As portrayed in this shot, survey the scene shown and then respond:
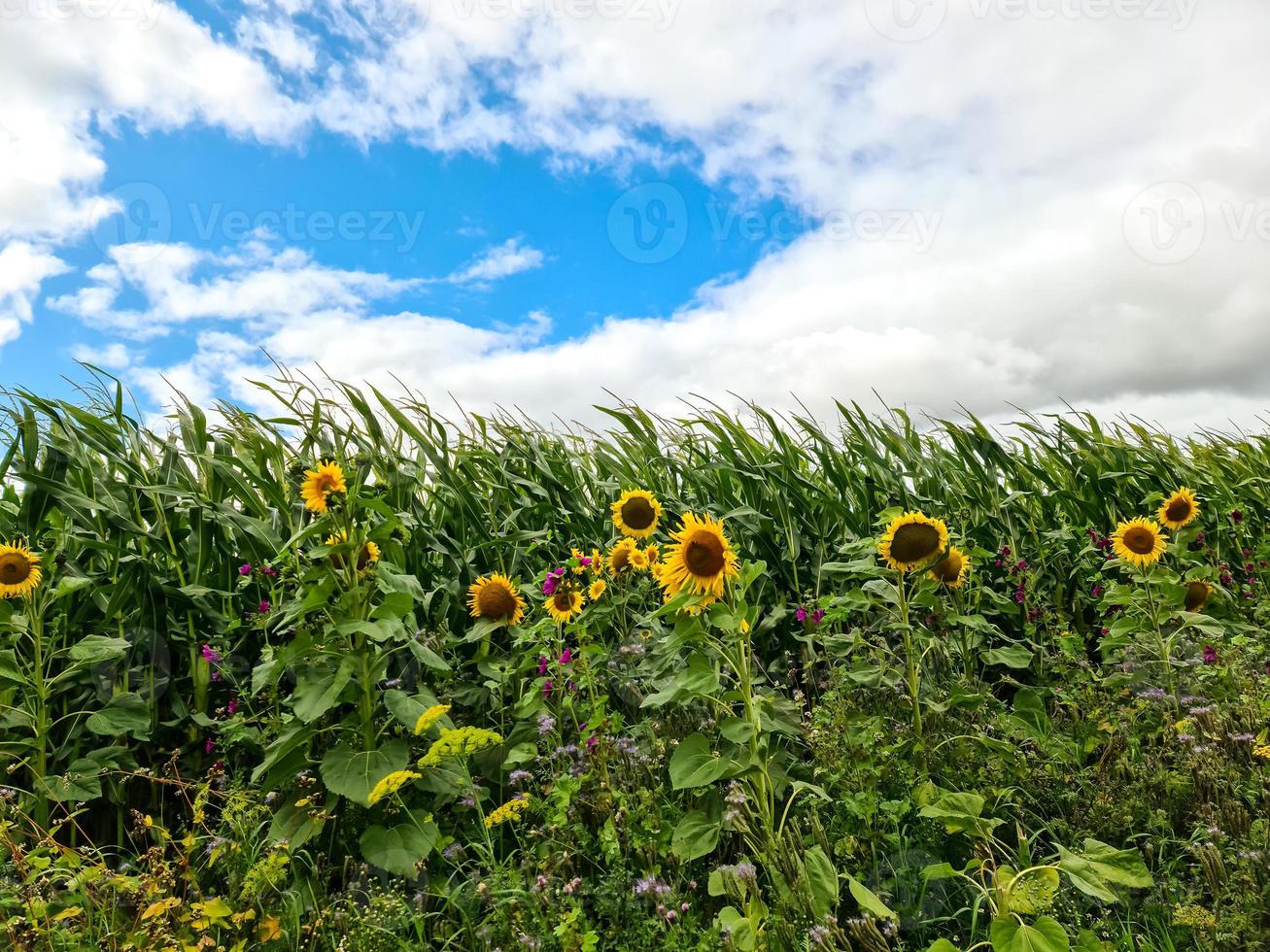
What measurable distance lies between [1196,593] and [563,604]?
312 cm

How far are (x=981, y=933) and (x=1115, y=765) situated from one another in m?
1.01

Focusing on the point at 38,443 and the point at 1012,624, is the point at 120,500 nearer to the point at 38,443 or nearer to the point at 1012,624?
the point at 38,443

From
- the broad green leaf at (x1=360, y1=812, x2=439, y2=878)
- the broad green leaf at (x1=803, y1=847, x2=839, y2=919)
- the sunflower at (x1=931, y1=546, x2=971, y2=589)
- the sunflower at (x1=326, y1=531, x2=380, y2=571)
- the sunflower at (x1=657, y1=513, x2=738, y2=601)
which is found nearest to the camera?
the broad green leaf at (x1=803, y1=847, x2=839, y2=919)

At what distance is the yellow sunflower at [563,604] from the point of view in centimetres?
286

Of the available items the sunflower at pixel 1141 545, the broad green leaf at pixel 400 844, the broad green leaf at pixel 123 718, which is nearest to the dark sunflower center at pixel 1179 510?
the sunflower at pixel 1141 545

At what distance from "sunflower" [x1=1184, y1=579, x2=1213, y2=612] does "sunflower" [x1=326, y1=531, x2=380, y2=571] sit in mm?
3696

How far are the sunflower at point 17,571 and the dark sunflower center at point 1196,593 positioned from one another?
492 centimetres

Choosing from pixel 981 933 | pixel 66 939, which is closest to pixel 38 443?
pixel 66 939

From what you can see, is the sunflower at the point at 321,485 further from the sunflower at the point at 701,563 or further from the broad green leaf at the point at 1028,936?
the broad green leaf at the point at 1028,936

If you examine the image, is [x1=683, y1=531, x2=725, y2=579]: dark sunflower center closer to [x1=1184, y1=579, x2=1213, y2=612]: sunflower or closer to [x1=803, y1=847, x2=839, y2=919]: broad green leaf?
[x1=803, y1=847, x2=839, y2=919]: broad green leaf

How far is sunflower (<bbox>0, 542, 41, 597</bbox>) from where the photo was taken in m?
2.95

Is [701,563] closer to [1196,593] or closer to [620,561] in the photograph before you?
[620,561]

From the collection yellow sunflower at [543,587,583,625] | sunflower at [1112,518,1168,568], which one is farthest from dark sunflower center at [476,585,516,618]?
sunflower at [1112,518,1168,568]

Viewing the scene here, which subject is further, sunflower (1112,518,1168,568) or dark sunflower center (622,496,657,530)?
sunflower (1112,518,1168,568)
